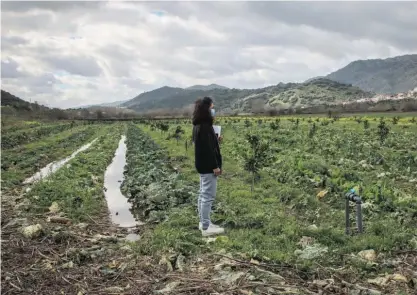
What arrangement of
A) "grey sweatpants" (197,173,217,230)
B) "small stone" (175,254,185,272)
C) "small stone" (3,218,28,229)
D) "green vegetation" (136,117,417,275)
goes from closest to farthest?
"small stone" (175,254,185,272) → "green vegetation" (136,117,417,275) → "grey sweatpants" (197,173,217,230) → "small stone" (3,218,28,229)

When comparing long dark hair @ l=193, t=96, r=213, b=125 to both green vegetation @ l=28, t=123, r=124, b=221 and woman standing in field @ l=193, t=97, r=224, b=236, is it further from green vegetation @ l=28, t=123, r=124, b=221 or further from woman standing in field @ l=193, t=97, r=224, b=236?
green vegetation @ l=28, t=123, r=124, b=221

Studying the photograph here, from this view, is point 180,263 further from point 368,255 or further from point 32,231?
point 32,231

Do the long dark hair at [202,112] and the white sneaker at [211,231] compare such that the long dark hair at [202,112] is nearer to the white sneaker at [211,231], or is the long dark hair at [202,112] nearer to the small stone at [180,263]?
the white sneaker at [211,231]

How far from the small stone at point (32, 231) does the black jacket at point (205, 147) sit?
158 inches

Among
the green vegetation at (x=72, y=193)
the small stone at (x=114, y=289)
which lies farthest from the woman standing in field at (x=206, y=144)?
the green vegetation at (x=72, y=193)

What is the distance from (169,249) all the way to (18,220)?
15.9 feet


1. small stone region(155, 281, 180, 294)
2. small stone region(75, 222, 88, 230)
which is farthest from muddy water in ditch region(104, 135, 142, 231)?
small stone region(155, 281, 180, 294)

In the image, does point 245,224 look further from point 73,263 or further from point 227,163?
point 227,163

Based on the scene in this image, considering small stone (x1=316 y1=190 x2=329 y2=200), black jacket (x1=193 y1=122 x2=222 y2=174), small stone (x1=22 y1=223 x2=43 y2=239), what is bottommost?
small stone (x1=22 y1=223 x2=43 y2=239)

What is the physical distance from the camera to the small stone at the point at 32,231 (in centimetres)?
909

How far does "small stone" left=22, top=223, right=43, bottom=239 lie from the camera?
9086 mm

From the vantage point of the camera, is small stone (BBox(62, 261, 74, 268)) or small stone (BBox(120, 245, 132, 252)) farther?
small stone (BBox(120, 245, 132, 252))

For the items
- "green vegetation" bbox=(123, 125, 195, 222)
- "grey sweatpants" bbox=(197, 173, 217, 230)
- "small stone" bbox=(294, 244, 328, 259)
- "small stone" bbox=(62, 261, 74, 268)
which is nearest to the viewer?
"small stone" bbox=(294, 244, 328, 259)

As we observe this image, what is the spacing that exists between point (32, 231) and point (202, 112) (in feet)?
15.6
